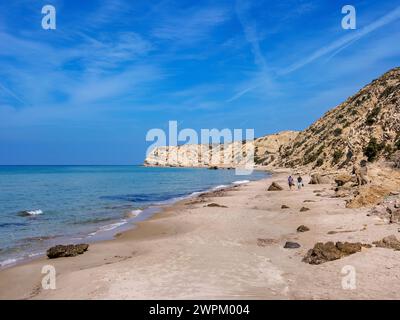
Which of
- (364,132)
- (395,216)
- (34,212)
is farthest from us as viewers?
(364,132)

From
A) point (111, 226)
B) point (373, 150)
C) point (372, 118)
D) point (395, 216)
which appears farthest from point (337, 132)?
point (395, 216)

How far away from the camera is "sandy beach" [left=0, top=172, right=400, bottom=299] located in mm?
9086

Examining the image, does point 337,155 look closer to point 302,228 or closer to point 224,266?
point 302,228

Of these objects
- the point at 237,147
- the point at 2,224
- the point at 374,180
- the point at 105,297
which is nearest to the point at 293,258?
the point at 105,297

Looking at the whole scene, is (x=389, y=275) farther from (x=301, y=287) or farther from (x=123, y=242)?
(x=123, y=242)

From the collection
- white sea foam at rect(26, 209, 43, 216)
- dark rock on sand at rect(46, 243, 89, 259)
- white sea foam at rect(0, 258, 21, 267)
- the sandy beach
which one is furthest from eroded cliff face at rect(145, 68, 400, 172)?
white sea foam at rect(26, 209, 43, 216)

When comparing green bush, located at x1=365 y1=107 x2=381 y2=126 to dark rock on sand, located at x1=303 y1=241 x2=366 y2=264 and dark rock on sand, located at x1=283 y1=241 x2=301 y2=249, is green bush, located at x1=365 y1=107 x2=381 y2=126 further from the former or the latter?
dark rock on sand, located at x1=303 y1=241 x2=366 y2=264

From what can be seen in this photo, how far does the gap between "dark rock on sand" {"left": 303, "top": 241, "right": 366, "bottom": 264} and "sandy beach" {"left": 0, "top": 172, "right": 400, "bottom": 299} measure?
0.70 ft

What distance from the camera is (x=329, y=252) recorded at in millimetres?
11484

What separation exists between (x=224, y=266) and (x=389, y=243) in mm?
5250

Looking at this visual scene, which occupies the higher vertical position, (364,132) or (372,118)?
(372,118)

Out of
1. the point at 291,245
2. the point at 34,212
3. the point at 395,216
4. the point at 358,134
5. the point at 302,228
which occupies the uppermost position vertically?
the point at 358,134

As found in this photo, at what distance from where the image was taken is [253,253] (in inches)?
524
